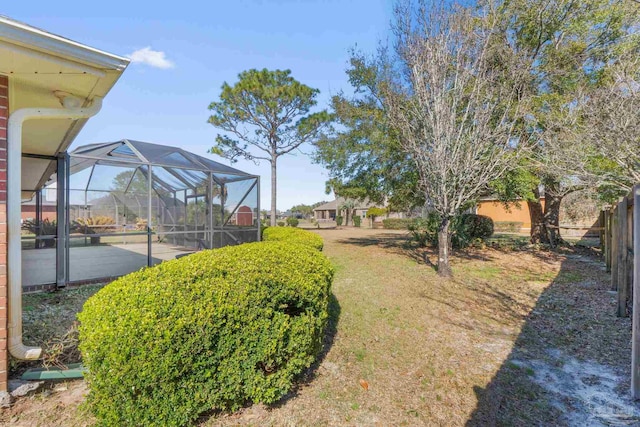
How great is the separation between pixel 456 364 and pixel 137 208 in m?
11.3

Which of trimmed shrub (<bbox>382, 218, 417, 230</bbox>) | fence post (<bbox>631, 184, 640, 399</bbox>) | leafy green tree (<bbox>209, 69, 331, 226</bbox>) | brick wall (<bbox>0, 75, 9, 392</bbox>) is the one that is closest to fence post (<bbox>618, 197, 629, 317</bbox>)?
fence post (<bbox>631, 184, 640, 399</bbox>)

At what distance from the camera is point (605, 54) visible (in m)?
9.10

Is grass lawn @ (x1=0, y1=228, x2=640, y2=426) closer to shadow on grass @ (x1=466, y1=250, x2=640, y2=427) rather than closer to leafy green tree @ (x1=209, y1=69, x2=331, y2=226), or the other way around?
shadow on grass @ (x1=466, y1=250, x2=640, y2=427)

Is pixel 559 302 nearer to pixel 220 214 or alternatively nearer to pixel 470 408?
pixel 470 408

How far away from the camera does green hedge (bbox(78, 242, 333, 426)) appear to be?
1994 mm

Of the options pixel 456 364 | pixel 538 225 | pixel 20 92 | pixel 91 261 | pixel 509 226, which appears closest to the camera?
pixel 20 92

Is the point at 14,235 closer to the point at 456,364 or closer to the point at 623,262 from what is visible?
the point at 456,364

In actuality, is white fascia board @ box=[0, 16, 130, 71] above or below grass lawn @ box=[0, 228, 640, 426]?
above

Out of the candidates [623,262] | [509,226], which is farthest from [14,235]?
[509,226]

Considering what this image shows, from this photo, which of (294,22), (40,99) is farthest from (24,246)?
(294,22)

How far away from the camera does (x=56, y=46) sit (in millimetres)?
2311

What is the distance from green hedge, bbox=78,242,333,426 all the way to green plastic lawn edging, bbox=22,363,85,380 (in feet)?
2.72

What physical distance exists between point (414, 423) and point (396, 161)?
8.96 meters

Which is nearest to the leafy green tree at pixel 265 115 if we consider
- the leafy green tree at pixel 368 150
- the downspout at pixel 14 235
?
the leafy green tree at pixel 368 150
